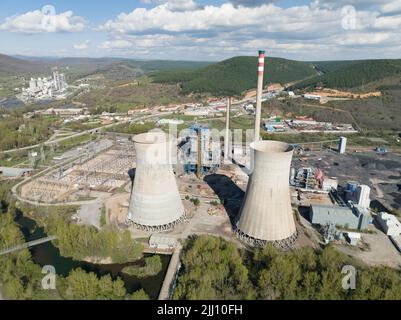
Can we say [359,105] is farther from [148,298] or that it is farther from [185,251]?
[148,298]

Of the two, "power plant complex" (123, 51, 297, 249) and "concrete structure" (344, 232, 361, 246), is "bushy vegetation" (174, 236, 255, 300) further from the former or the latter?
"concrete structure" (344, 232, 361, 246)

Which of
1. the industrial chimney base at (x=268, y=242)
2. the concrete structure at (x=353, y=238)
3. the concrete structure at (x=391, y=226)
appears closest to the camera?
the industrial chimney base at (x=268, y=242)

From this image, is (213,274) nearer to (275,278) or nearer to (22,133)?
(275,278)

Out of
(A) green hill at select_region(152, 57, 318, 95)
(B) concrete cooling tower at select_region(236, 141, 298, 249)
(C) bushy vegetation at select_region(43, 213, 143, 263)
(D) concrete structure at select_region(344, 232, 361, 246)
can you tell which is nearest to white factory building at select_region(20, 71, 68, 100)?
(A) green hill at select_region(152, 57, 318, 95)

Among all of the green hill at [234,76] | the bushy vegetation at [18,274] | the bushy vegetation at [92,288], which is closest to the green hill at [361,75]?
the green hill at [234,76]

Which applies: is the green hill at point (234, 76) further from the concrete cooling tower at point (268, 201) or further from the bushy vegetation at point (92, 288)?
the bushy vegetation at point (92, 288)
